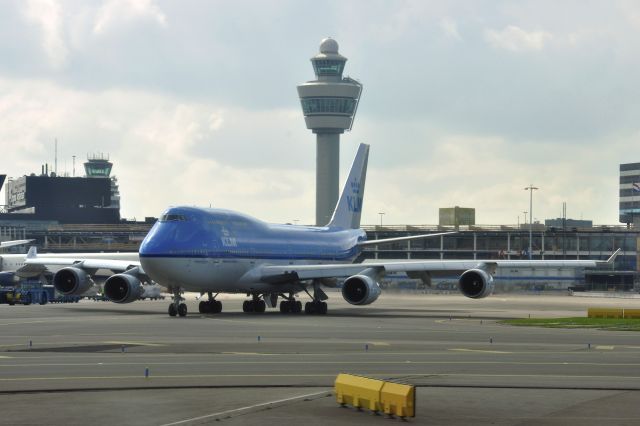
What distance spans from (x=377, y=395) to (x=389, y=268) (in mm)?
44522

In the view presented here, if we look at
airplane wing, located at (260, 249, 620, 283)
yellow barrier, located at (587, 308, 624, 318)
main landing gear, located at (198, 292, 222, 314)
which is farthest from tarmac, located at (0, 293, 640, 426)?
main landing gear, located at (198, 292, 222, 314)

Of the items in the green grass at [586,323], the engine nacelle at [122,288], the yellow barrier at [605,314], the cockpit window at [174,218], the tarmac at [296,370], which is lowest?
the tarmac at [296,370]

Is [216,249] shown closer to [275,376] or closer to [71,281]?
[71,281]

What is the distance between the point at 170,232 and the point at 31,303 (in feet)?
91.1

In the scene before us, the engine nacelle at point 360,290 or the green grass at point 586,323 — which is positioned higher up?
the engine nacelle at point 360,290

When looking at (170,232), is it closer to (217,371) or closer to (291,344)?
(291,344)

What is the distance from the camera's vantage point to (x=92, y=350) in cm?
3947

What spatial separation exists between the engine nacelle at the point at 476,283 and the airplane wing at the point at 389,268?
54.4 inches

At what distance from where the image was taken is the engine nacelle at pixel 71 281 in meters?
71.8

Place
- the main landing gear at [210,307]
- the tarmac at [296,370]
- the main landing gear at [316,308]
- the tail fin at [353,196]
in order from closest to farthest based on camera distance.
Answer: the tarmac at [296,370] < the main landing gear at [210,307] < the main landing gear at [316,308] < the tail fin at [353,196]

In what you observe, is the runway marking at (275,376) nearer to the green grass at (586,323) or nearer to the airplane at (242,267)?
the green grass at (586,323)

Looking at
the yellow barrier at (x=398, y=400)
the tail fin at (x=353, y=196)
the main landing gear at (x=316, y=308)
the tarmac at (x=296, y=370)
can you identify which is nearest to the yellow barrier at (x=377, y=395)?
the yellow barrier at (x=398, y=400)

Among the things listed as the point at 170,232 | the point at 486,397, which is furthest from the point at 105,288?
the point at 486,397

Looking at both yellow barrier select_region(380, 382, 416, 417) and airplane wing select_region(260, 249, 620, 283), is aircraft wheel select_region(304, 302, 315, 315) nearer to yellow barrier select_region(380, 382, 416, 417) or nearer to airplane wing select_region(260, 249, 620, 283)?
airplane wing select_region(260, 249, 620, 283)
